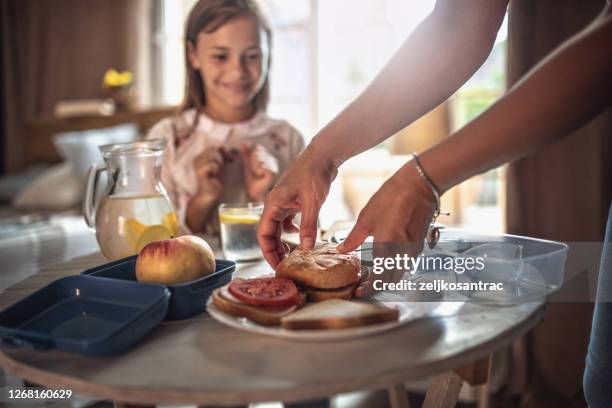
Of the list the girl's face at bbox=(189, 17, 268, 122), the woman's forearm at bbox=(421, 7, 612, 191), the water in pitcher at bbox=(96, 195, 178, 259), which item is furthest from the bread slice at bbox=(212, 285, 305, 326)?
the girl's face at bbox=(189, 17, 268, 122)

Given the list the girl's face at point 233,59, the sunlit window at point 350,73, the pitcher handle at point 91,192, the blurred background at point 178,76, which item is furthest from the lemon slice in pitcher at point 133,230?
the sunlit window at point 350,73

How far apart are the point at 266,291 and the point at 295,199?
0.72 ft

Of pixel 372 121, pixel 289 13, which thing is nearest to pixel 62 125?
pixel 289 13

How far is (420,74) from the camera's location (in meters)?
0.98

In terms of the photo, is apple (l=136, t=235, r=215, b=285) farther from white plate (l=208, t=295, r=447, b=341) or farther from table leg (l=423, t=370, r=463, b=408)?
table leg (l=423, t=370, r=463, b=408)

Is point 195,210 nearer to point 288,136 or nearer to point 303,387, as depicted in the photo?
point 288,136

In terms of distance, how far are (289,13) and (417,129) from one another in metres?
1.17

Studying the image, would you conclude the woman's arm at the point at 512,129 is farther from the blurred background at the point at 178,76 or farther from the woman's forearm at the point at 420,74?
the blurred background at the point at 178,76

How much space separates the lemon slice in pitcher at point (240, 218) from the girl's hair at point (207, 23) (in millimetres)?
755

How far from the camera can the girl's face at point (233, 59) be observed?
1742mm

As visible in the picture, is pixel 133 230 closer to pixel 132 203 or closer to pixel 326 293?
pixel 132 203

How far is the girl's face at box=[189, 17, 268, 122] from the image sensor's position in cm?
174

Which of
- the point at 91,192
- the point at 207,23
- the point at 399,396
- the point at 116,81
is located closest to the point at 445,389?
the point at 399,396

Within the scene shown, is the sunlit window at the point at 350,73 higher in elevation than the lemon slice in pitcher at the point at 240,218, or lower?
higher
